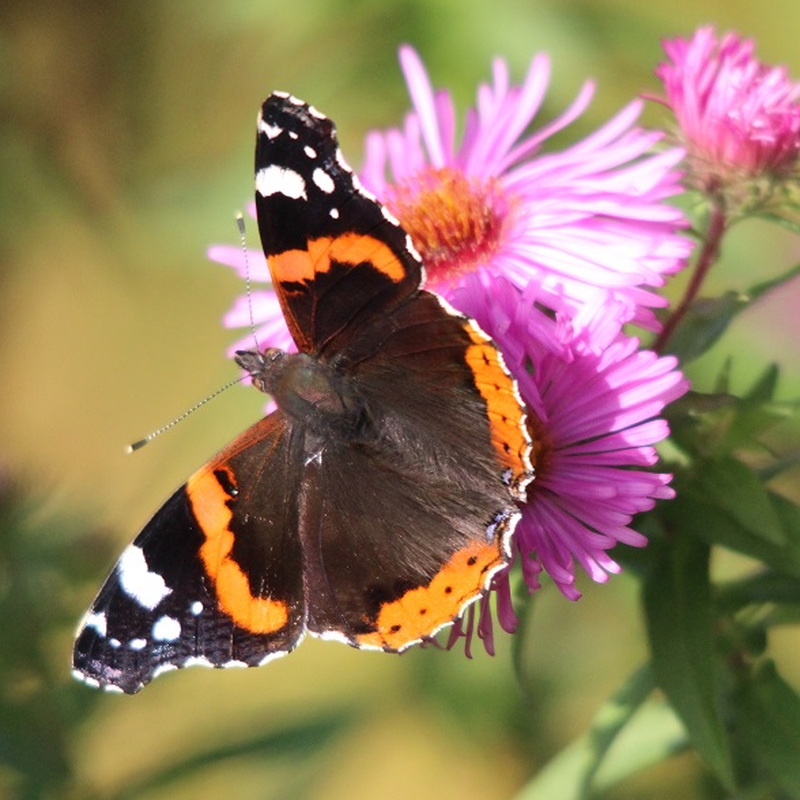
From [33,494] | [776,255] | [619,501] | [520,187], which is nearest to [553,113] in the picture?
[776,255]

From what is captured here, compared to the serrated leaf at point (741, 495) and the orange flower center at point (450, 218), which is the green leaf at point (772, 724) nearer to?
the serrated leaf at point (741, 495)

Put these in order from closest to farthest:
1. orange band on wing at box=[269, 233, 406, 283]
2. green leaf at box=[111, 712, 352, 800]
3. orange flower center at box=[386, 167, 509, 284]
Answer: orange band on wing at box=[269, 233, 406, 283] < orange flower center at box=[386, 167, 509, 284] < green leaf at box=[111, 712, 352, 800]

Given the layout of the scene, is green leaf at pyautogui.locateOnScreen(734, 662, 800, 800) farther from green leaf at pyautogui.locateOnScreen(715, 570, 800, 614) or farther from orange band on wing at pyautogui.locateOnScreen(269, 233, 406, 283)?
orange band on wing at pyautogui.locateOnScreen(269, 233, 406, 283)

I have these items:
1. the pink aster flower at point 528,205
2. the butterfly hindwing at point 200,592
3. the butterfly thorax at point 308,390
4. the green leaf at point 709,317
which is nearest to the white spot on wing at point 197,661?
the butterfly hindwing at point 200,592

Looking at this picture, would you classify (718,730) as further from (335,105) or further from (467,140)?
(335,105)

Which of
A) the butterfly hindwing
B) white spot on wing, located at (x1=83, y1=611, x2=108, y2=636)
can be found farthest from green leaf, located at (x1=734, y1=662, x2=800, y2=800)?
white spot on wing, located at (x1=83, y1=611, x2=108, y2=636)

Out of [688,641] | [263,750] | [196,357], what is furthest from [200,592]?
[196,357]
